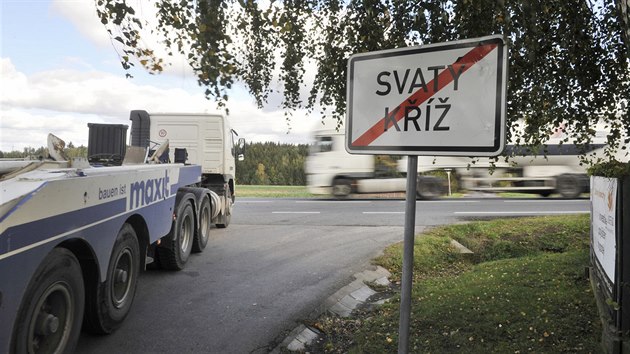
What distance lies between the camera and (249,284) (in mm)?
5898

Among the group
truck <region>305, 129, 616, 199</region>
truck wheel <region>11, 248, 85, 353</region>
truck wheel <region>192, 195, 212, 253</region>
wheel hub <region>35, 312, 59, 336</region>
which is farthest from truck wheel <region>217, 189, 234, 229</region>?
truck <region>305, 129, 616, 199</region>

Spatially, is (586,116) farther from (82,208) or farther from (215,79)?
(82,208)

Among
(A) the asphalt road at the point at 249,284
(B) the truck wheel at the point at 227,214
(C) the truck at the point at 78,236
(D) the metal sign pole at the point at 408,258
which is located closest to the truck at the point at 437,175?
(A) the asphalt road at the point at 249,284

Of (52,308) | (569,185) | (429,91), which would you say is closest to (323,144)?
(569,185)

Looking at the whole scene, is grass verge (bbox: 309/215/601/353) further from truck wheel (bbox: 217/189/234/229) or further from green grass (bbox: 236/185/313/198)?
green grass (bbox: 236/185/313/198)

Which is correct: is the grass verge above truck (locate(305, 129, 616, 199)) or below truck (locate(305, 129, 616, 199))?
below

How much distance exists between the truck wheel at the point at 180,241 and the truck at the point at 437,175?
39.9 ft

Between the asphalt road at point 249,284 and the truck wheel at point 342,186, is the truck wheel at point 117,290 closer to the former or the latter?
the asphalt road at point 249,284

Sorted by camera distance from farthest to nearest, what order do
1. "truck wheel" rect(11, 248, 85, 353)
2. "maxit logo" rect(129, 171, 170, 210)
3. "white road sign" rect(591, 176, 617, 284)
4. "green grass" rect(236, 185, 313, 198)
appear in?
"green grass" rect(236, 185, 313, 198), "maxit logo" rect(129, 171, 170, 210), "white road sign" rect(591, 176, 617, 284), "truck wheel" rect(11, 248, 85, 353)

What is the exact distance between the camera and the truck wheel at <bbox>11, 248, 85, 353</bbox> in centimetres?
279

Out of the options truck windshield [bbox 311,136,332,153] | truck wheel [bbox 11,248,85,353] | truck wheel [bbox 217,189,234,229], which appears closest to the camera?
truck wheel [bbox 11,248,85,353]

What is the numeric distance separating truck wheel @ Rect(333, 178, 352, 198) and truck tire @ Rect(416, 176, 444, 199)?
2.99 meters

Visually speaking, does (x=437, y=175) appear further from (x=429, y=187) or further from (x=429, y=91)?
(x=429, y=91)

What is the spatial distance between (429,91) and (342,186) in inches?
670
